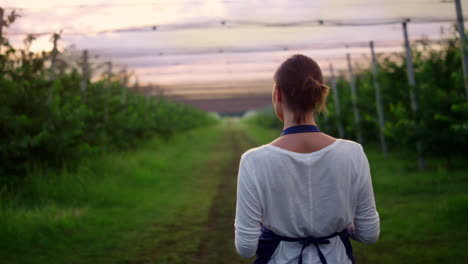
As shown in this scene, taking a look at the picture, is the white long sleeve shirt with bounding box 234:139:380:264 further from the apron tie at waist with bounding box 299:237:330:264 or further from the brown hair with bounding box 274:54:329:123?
the brown hair with bounding box 274:54:329:123

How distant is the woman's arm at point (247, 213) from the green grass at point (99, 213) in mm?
3599

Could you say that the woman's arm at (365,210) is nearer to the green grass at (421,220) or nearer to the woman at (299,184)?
the woman at (299,184)

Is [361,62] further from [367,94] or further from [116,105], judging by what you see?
[116,105]

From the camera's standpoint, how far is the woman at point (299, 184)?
5.50ft

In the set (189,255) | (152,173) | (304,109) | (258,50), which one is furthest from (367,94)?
(304,109)

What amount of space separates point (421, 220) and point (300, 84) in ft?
18.6

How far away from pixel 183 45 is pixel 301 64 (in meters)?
12.6

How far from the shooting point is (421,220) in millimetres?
6574

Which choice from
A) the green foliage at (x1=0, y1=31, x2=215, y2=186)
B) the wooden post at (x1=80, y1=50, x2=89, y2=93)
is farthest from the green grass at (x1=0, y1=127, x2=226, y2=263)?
the wooden post at (x1=80, y1=50, x2=89, y2=93)

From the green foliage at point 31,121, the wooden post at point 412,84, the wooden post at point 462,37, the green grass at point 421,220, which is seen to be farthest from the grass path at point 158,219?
the wooden post at point 462,37

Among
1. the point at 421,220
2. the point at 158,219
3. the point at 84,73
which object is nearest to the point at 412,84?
the point at 421,220

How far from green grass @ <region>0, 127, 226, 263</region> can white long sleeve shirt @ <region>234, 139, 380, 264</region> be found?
3639 mm

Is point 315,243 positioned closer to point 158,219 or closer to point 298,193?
point 298,193

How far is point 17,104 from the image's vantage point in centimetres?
783
